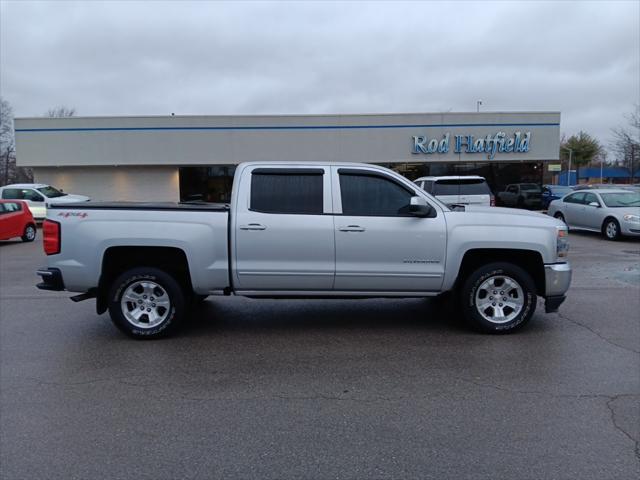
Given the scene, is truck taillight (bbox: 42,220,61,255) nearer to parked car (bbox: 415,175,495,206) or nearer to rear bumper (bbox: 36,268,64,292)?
rear bumper (bbox: 36,268,64,292)

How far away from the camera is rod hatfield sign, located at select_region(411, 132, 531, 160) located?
2681 cm

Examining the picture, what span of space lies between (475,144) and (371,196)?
2258 cm

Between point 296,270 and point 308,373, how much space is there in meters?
1.31

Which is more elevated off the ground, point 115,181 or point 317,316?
point 115,181

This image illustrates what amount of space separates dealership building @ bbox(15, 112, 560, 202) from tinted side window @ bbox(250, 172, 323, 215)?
20.8 m

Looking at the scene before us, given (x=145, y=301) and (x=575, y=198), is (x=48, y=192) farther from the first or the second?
(x=575, y=198)

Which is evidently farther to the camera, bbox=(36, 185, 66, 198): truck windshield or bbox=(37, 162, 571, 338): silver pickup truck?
bbox=(36, 185, 66, 198): truck windshield

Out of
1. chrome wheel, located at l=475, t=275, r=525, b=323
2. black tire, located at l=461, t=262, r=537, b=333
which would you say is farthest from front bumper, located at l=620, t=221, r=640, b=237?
chrome wheel, located at l=475, t=275, r=525, b=323

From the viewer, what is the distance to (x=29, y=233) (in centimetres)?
1728

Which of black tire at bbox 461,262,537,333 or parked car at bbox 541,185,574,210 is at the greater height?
parked car at bbox 541,185,574,210

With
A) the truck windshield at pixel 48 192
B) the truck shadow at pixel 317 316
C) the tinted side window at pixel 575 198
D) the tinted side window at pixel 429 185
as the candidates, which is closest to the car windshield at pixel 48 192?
the truck windshield at pixel 48 192

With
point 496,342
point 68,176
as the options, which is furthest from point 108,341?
point 68,176

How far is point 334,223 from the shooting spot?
5.87 m

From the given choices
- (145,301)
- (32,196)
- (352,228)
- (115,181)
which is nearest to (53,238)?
(145,301)
